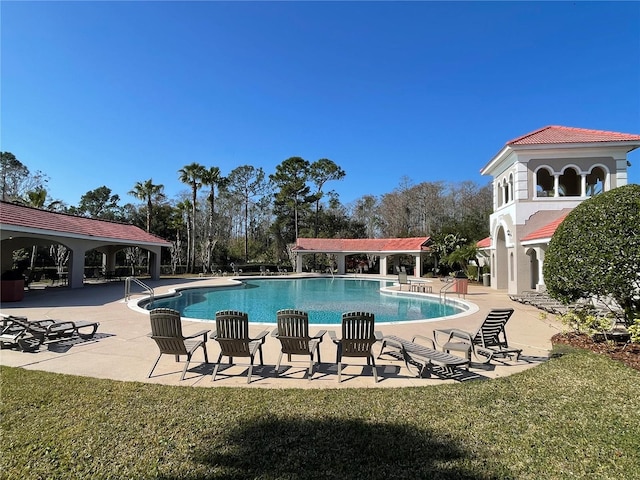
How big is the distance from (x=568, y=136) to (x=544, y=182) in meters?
2.88

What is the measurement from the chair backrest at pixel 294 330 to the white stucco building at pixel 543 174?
1355cm

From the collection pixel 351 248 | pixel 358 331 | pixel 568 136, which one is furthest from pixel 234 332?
pixel 351 248

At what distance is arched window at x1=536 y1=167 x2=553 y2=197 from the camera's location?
18163 millimetres

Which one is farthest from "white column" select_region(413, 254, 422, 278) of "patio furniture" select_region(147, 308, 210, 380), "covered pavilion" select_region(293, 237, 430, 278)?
"patio furniture" select_region(147, 308, 210, 380)

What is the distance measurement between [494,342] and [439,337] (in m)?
1.89

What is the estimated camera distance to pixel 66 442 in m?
3.28

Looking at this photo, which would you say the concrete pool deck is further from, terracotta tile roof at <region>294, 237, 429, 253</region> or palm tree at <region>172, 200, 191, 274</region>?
palm tree at <region>172, 200, 191, 274</region>

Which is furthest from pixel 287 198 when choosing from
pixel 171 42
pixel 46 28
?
pixel 46 28

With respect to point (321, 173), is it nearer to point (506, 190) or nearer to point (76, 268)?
point (506, 190)

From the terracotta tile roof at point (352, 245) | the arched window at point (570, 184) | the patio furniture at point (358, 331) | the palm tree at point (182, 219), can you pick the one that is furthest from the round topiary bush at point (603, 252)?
the palm tree at point (182, 219)

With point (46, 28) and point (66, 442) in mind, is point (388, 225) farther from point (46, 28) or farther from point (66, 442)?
point (66, 442)

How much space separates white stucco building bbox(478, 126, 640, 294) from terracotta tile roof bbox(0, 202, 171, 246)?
22.9m

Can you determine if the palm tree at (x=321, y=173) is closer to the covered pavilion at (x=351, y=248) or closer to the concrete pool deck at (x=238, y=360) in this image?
the covered pavilion at (x=351, y=248)

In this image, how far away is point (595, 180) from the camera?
18.4m
